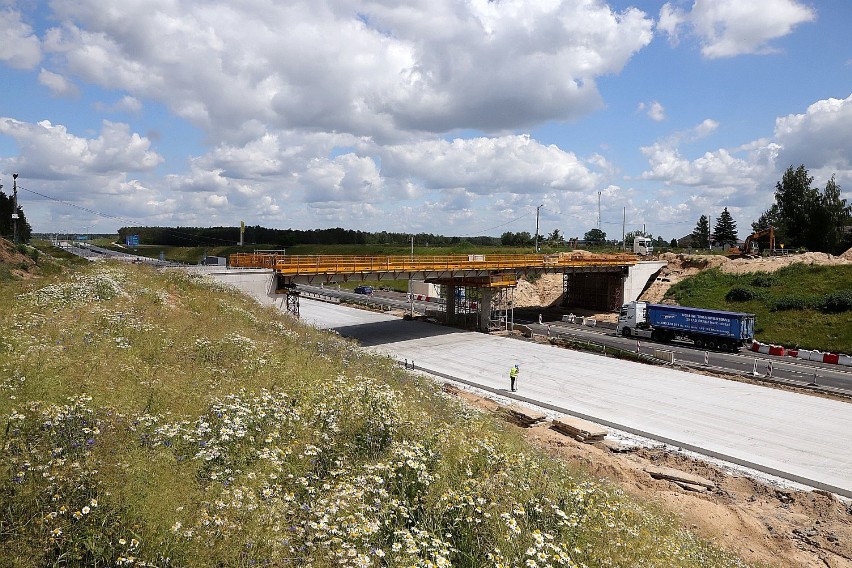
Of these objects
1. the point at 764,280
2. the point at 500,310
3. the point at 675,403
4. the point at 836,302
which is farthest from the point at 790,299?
the point at 675,403

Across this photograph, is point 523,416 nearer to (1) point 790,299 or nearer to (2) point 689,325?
(2) point 689,325

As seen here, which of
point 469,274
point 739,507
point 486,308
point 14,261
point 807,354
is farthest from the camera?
point 486,308

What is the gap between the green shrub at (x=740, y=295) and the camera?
55141mm

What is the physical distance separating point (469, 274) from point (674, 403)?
24.0 m

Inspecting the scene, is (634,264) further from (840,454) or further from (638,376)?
(840,454)

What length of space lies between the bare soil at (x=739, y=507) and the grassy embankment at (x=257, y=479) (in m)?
4.37

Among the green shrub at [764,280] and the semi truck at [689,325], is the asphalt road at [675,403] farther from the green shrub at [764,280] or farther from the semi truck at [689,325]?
the green shrub at [764,280]

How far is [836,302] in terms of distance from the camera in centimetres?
4750

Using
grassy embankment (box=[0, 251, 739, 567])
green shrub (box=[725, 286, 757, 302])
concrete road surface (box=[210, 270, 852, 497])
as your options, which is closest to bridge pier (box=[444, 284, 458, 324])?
concrete road surface (box=[210, 270, 852, 497])

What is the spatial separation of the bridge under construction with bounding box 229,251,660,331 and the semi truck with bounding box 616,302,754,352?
33.1 feet

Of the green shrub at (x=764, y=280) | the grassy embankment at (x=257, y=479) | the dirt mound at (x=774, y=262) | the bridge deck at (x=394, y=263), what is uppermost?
the dirt mound at (x=774, y=262)

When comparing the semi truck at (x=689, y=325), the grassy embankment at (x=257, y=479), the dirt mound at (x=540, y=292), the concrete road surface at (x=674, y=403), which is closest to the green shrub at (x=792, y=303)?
the semi truck at (x=689, y=325)

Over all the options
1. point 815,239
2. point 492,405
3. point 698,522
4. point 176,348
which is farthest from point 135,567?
point 815,239

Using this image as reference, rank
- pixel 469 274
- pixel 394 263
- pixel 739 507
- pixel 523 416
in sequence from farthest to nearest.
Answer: pixel 469 274 → pixel 394 263 → pixel 523 416 → pixel 739 507
